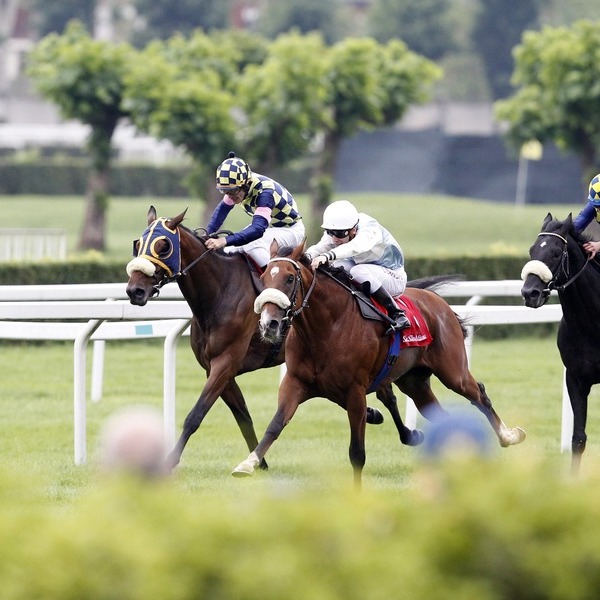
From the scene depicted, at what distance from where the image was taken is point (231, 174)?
24.4 ft

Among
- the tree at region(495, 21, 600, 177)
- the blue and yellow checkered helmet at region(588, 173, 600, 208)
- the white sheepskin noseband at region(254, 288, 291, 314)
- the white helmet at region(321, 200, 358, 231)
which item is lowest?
the tree at region(495, 21, 600, 177)

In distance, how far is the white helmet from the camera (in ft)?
22.3

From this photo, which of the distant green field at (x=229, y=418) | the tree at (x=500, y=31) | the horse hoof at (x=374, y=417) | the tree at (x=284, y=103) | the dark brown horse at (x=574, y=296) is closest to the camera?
the dark brown horse at (x=574, y=296)

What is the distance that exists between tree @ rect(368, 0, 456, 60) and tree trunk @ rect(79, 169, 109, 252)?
45.6 m

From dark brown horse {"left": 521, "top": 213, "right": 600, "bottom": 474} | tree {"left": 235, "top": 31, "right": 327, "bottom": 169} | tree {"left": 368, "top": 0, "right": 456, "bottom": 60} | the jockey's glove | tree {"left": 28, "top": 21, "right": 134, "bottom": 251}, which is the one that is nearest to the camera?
the jockey's glove

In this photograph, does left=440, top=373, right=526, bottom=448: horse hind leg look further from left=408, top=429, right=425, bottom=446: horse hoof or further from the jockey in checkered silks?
the jockey in checkered silks

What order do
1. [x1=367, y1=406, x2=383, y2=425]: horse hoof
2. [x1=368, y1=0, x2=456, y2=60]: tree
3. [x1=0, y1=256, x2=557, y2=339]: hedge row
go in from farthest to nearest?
[x1=368, y1=0, x2=456, y2=60]: tree < [x1=0, y1=256, x2=557, y2=339]: hedge row < [x1=367, y1=406, x2=383, y2=425]: horse hoof

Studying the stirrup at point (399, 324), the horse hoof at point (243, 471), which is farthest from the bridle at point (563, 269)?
the horse hoof at point (243, 471)

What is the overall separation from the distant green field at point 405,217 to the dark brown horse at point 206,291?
1880cm

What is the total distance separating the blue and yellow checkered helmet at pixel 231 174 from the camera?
744 cm

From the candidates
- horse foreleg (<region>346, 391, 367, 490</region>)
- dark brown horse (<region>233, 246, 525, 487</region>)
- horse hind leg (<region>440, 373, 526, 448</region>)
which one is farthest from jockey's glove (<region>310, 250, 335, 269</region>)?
horse hind leg (<region>440, 373, 526, 448</region>)

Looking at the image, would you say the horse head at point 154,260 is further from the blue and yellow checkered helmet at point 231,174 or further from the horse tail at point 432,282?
the horse tail at point 432,282

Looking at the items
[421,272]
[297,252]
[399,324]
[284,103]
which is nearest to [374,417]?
[399,324]

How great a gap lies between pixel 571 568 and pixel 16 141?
46749 millimetres
